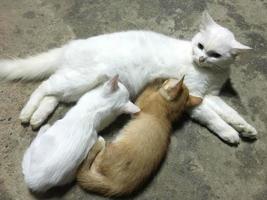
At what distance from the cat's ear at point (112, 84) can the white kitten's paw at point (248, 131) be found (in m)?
0.64

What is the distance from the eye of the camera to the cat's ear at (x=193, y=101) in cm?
200

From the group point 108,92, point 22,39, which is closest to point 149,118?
point 108,92

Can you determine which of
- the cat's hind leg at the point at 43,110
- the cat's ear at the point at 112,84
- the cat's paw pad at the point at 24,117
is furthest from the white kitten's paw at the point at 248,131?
the cat's paw pad at the point at 24,117

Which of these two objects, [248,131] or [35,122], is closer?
[35,122]

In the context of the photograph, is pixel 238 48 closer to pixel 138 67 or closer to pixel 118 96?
pixel 138 67

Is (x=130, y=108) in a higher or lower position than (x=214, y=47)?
lower

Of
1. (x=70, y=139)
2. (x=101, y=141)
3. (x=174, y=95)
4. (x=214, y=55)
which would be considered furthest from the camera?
(x=214, y=55)

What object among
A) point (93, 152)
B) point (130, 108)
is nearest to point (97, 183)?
point (93, 152)

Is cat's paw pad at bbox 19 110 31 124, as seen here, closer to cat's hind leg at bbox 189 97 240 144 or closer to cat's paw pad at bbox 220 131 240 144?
cat's hind leg at bbox 189 97 240 144

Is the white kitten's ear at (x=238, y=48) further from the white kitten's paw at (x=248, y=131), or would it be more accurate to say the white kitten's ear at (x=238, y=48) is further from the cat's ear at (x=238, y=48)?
the white kitten's paw at (x=248, y=131)

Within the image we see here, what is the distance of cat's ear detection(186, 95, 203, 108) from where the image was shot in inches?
78.8

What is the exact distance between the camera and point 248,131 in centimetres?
206

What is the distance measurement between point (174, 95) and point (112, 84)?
28 centimetres

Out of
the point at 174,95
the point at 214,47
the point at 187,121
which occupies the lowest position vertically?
the point at 187,121
